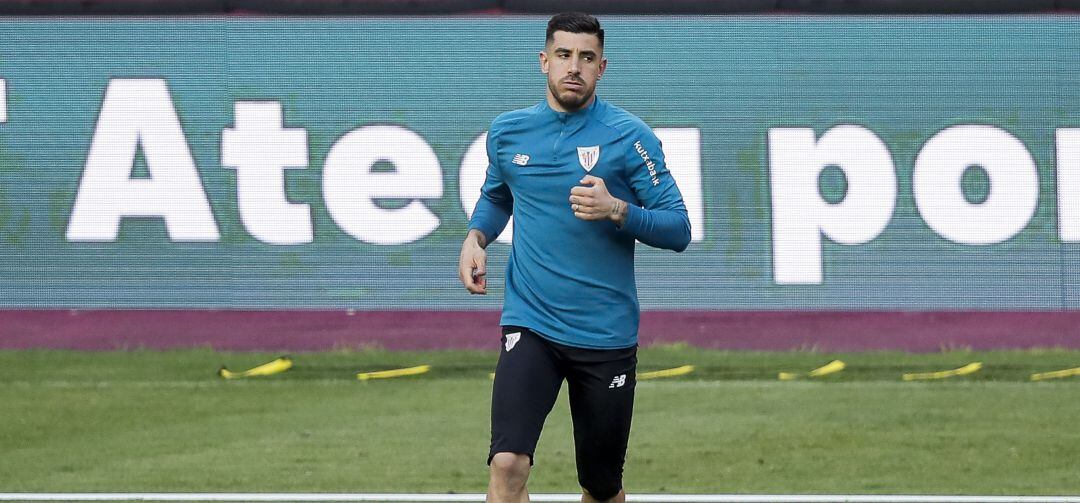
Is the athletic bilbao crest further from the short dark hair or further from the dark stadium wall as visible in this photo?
the dark stadium wall

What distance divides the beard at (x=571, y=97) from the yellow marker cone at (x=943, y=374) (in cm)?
776

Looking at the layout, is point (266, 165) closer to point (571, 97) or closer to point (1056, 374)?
point (1056, 374)

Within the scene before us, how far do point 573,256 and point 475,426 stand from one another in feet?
16.4

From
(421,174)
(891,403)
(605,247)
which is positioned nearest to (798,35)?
(421,174)

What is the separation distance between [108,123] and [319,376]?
3473 mm

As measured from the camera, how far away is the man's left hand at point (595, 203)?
17.8ft

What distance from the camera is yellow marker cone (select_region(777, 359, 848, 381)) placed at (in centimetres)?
1327

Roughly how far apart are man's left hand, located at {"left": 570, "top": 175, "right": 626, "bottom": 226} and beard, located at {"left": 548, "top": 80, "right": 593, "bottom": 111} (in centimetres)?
Result: 40

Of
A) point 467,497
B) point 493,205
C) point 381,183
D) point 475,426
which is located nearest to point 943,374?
point 475,426

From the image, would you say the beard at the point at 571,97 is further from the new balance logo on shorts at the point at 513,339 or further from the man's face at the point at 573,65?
the new balance logo on shorts at the point at 513,339

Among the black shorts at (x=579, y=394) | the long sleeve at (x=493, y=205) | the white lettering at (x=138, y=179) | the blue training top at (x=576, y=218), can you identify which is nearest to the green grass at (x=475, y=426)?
the white lettering at (x=138, y=179)

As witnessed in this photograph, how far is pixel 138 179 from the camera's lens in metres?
15.4

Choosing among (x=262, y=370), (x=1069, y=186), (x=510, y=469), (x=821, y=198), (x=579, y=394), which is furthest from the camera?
(x=821, y=198)

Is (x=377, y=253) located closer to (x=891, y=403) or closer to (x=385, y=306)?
(x=385, y=306)
